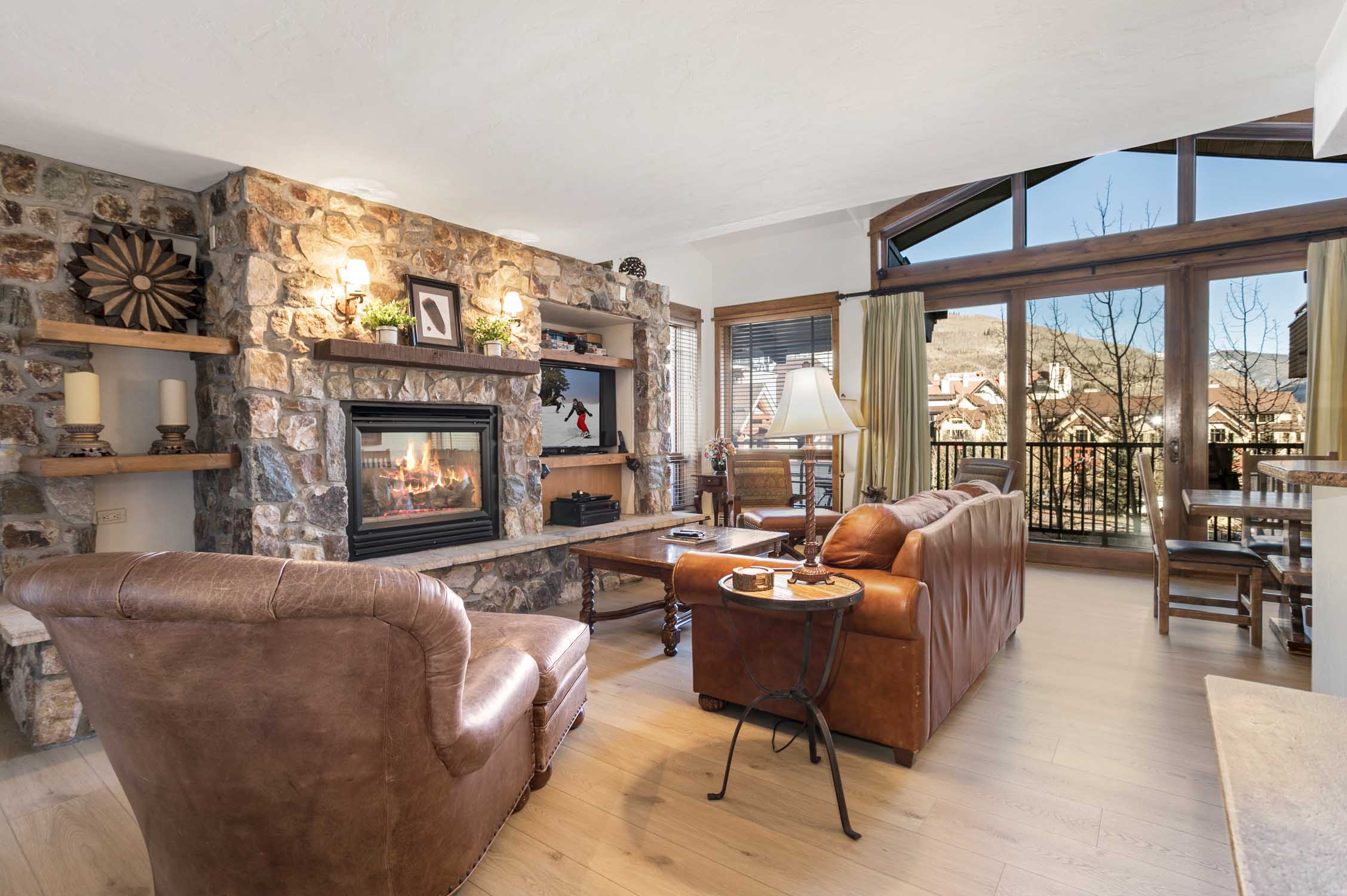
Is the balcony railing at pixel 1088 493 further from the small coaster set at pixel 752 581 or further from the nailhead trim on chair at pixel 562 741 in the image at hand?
the nailhead trim on chair at pixel 562 741

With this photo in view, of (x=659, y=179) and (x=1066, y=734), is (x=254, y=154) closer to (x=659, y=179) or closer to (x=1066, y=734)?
(x=659, y=179)

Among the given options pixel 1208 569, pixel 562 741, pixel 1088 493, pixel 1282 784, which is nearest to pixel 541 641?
pixel 562 741

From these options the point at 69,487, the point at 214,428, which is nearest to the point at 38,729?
the point at 69,487

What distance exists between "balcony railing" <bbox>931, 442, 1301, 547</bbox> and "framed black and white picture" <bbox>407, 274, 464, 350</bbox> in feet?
15.0

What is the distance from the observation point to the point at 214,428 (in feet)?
10.8

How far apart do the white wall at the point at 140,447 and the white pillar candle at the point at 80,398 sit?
27 cm

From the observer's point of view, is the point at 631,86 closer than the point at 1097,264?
Yes

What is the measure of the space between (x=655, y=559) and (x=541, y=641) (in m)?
1.25

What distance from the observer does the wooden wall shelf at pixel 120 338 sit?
268cm

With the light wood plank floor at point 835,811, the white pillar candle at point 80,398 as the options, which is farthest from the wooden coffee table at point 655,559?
the white pillar candle at point 80,398

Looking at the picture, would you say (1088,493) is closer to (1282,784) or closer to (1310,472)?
(1310,472)

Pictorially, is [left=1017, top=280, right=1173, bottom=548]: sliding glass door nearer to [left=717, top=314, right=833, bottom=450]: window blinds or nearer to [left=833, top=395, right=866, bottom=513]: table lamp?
[left=833, top=395, right=866, bottom=513]: table lamp

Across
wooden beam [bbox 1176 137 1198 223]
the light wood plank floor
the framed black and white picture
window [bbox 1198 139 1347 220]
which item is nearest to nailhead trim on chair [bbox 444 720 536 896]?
the light wood plank floor

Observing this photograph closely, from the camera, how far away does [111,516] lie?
3.12 meters
